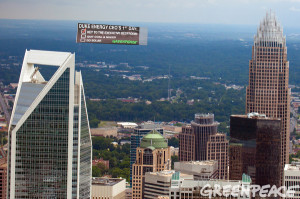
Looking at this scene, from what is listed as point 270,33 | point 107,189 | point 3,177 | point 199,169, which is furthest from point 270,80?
point 3,177

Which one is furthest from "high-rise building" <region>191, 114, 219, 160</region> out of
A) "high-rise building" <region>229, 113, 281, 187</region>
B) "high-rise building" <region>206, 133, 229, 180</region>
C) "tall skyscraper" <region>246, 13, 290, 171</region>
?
"high-rise building" <region>229, 113, 281, 187</region>

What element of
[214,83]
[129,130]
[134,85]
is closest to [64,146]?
[129,130]

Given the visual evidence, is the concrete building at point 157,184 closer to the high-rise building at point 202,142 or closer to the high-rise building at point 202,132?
the high-rise building at point 202,142

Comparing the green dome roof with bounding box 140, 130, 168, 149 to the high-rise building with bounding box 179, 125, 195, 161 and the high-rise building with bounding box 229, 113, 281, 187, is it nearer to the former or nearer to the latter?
the high-rise building with bounding box 179, 125, 195, 161

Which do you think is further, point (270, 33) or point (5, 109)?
point (270, 33)

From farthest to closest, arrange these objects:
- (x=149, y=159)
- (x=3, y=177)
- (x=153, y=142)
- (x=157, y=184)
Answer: (x=153, y=142), (x=149, y=159), (x=157, y=184), (x=3, y=177)

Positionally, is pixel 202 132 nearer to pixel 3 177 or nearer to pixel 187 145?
pixel 187 145
